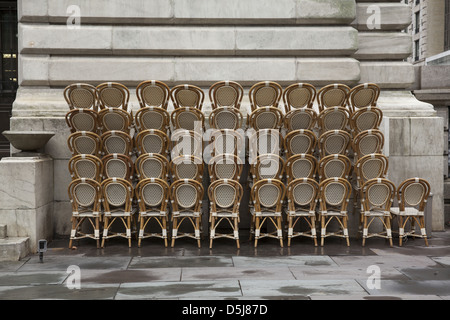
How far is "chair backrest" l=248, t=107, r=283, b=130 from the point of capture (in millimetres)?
10898

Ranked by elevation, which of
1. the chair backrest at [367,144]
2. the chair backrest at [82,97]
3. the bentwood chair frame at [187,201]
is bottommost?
the bentwood chair frame at [187,201]

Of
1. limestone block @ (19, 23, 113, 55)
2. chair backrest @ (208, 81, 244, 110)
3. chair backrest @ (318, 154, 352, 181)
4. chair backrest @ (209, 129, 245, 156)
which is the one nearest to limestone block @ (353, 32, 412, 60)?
chair backrest @ (208, 81, 244, 110)

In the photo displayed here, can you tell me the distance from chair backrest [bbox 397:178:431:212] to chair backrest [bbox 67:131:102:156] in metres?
5.11

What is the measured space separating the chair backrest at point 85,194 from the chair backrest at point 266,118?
113 inches

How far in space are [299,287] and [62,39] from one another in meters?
7.19

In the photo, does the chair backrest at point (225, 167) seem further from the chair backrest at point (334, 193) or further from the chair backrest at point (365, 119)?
the chair backrest at point (365, 119)

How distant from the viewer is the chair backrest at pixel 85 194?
10.2 m

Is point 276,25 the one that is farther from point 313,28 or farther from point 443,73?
point 443,73

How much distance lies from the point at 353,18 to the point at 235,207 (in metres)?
4.90

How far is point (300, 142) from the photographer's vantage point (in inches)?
427

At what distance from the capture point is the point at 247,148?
11.4 meters

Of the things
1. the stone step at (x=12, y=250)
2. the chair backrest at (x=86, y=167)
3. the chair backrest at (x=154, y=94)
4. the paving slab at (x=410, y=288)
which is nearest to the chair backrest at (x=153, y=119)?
the chair backrest at (x=154, y=94)

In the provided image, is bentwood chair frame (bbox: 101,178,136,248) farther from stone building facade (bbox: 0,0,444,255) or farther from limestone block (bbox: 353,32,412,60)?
limestone block (bbox: 353,32,412,60)
